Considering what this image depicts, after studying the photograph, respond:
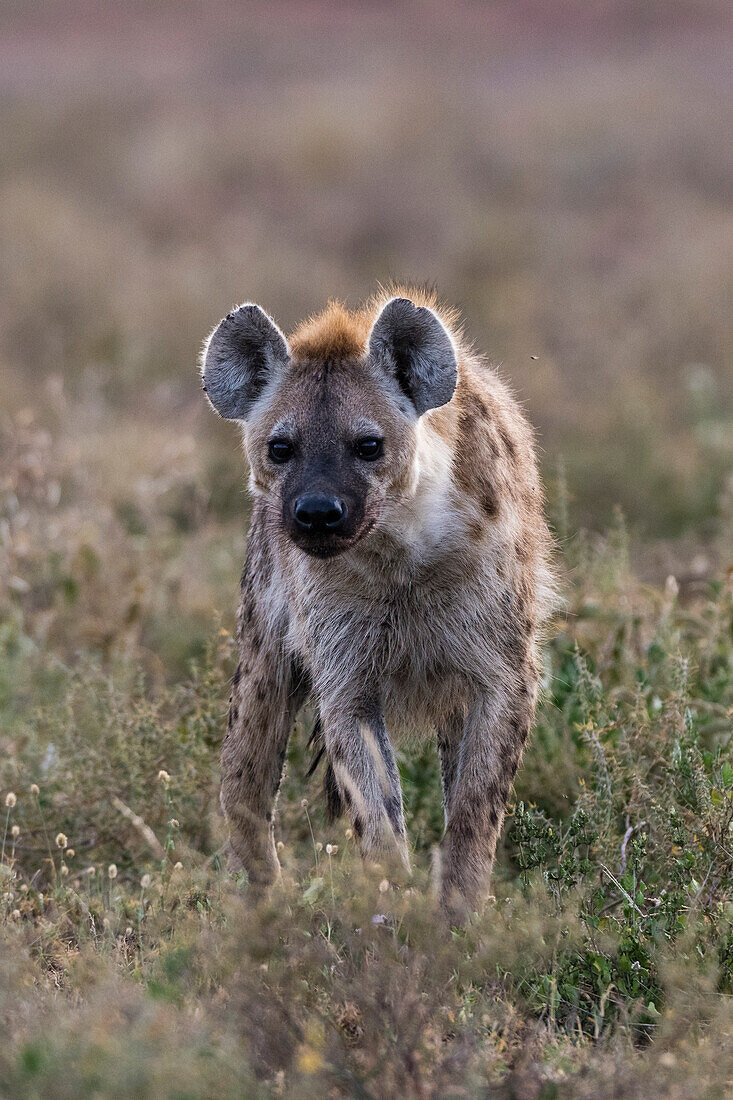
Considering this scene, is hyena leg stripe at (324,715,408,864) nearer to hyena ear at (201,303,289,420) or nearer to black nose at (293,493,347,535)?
black nose at (293,493,347,535)

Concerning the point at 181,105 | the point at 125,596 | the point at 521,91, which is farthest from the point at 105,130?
the point at 125,596

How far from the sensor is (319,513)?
10.2 feet

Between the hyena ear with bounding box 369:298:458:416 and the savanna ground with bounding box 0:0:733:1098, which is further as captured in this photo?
the hyena ear with bounding box 369:298:458:416

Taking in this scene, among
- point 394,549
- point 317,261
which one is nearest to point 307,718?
point 394,549

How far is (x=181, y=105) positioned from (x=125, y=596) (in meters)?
13.5

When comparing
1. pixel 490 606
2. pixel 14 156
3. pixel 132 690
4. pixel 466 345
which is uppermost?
pixel 14 156

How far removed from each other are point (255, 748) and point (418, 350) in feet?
4.12

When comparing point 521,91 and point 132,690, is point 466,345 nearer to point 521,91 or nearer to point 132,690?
point 132,690

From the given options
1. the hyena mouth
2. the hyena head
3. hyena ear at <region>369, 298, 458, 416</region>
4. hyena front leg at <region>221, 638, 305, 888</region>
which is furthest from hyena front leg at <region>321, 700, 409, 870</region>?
hyena ear at <region>369, 298, 458, 416</region>

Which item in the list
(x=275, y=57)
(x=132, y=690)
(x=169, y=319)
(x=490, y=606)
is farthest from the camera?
(x=275, y=57)

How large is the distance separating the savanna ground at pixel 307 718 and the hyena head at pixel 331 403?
775mm

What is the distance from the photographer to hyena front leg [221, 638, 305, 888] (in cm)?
388

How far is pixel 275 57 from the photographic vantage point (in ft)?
64.7

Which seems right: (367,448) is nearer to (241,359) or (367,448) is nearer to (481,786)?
(241,359)
